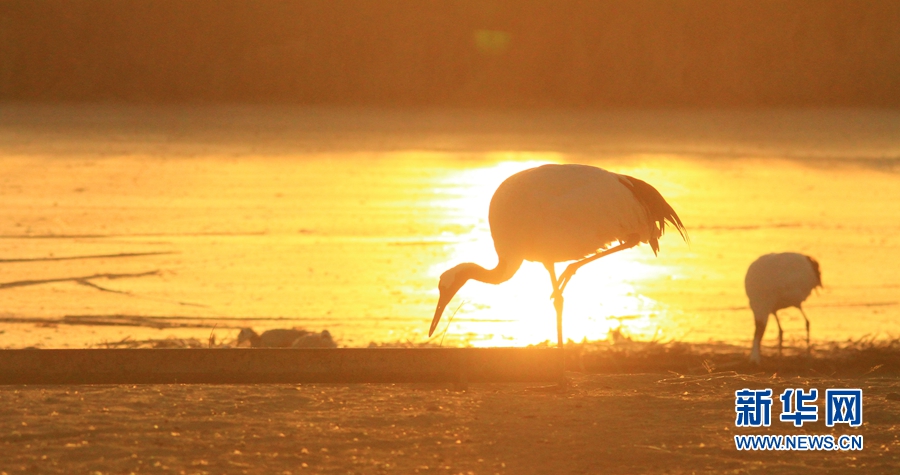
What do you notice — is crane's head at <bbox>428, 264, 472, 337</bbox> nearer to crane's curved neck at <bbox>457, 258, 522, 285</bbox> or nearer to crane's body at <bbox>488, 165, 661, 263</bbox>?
crane's curved neck at <bbox>457, 258, 522, 285</bbox>

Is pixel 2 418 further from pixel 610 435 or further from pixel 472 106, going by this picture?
pixel 472 106

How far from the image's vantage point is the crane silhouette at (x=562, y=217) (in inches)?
315

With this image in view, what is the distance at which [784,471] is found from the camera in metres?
5.71

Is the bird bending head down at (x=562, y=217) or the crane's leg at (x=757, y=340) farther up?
the bird bending head down at (x=562, y=217)

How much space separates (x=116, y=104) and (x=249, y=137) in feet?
48.9

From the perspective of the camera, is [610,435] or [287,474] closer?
[287,474]

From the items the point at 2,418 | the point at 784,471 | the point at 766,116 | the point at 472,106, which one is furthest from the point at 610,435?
the point at 472,106

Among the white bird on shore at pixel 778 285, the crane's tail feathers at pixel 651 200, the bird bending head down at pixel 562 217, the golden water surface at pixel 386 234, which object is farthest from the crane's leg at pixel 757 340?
the bird bending head down at pixel 562 217

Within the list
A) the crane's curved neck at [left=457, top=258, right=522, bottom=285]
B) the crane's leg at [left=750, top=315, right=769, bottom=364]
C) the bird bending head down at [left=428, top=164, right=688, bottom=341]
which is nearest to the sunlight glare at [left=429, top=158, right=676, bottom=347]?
the crane's curved neck at [left=457, top=258, right=522, bottom=285]

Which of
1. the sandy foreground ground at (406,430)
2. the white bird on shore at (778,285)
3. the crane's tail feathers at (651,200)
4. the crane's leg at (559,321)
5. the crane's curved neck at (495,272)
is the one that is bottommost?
the sandy foreground ground at (406,430)

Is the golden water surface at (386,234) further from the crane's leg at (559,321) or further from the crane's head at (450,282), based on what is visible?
the crane's leg at (559,321)

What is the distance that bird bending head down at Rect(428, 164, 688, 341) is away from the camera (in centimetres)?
801

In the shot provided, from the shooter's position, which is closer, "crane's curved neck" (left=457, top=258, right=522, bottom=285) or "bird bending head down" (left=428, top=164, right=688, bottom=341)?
"bird bending head down" (left=428, top=164, right=688, bottom=341)

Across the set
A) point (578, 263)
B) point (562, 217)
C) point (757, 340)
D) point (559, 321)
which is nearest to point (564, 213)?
point (562, 217)
